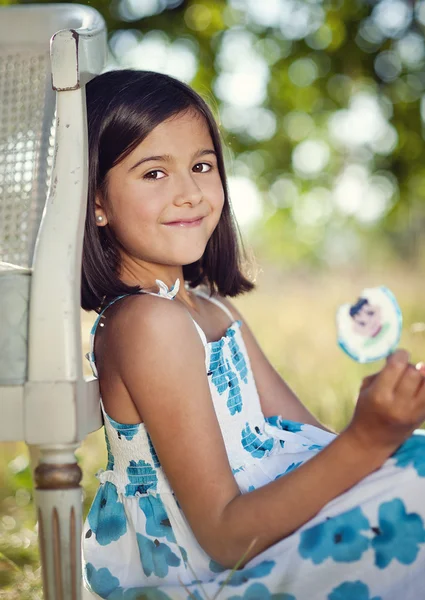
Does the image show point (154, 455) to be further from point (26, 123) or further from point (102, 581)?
point (26, 123)

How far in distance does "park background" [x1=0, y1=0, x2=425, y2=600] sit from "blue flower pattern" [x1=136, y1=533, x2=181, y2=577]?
1.14 meters

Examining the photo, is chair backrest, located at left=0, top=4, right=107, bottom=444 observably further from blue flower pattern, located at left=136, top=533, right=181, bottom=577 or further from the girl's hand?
the girl's hand

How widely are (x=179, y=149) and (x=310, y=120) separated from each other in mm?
4009

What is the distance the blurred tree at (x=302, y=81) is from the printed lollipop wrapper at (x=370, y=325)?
2.19 meters

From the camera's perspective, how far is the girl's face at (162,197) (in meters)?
1.49

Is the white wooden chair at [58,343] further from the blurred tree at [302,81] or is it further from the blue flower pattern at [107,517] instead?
the blurred tree at [302,81]

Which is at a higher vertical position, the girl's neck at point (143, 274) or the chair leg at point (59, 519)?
the girl's neck at point (143, 274)

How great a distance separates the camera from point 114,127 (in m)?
1.50

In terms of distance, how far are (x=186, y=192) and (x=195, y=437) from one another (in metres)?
0.46

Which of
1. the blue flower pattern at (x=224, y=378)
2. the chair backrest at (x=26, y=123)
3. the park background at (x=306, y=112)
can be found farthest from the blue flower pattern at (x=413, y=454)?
the park background at (x=306, y=112)

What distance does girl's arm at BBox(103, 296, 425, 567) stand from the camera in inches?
48.4

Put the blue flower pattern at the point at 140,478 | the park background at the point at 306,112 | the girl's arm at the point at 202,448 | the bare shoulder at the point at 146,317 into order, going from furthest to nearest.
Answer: the park background at the point at 306,112 < the blue flower pattern at the point at 140,478 < the bare shoulder at the point at 146,317 < the girl's arm at the point at 202,448

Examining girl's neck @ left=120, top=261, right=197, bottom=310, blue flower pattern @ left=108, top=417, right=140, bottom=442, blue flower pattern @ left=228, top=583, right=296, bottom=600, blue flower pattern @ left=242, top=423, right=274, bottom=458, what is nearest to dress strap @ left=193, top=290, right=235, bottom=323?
girl's neck @ left=120, top=261, right=197, bottom=310

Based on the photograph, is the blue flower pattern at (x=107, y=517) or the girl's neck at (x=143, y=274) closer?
the blue flower pattern at (x=107, y=517)
